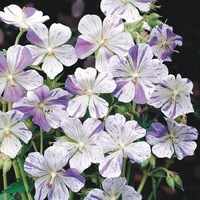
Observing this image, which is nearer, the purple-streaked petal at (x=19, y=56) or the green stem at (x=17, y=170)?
the purple-streaked petal at (x=19, y=56)

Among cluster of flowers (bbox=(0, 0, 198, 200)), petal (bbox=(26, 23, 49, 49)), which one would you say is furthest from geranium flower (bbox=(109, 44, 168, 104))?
petal (bbox=(26, 23, 49, 49))

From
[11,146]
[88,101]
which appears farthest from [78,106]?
[11,146]

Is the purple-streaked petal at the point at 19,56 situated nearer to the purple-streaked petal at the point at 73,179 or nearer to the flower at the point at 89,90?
the flower at the point at 89,90

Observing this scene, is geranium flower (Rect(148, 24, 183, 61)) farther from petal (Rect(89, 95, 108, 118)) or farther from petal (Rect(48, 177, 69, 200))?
petal (Rect(48, 177, 69, 200))

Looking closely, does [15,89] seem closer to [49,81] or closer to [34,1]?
[49,81]

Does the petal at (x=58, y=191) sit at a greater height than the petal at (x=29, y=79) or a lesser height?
lesser

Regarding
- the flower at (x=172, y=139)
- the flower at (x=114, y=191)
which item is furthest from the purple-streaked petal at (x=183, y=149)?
the flower at (x=114, y=191)
